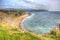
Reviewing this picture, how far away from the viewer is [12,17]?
95.7 inches

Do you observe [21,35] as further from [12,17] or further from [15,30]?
[12,17]

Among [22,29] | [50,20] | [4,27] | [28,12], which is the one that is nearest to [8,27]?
[4,27]

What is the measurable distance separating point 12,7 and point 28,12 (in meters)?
0.24

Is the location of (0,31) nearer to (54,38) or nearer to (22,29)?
(22,29)

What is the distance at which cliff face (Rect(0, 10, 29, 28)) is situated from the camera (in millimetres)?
2391

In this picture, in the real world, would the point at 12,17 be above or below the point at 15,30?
above

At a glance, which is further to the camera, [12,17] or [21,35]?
[12,17]

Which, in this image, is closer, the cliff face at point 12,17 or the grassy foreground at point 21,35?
the grassy foreground at point 21,35

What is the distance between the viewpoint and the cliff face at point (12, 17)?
2391 millimetres

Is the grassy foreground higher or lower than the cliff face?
lower

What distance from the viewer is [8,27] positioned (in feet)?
7.77

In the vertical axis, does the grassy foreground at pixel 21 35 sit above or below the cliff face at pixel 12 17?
Answer: below

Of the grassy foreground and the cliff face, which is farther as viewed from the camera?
the cliff face

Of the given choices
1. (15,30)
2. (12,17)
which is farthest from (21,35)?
(12,17)
